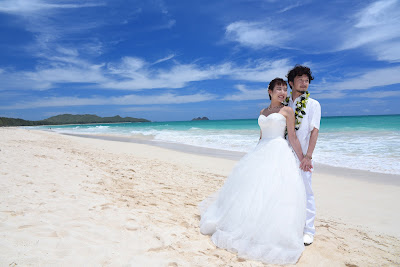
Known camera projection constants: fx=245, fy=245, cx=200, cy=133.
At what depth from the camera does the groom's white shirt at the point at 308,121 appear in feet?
10.5

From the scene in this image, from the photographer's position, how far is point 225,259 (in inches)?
107

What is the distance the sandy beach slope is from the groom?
1.43 feet

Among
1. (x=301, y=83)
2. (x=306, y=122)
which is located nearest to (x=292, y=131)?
(x=306, y=122)

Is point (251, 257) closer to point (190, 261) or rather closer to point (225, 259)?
point (225, 259)

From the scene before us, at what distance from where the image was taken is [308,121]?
3229 millimetres

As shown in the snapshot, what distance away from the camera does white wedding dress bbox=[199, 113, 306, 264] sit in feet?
9.07

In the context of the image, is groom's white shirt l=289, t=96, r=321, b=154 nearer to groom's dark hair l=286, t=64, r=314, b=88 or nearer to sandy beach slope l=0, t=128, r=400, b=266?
groom's dark hair l=286, t=64, r=314, b=88

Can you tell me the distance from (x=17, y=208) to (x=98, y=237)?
1484 mm

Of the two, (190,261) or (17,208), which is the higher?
(17,208)

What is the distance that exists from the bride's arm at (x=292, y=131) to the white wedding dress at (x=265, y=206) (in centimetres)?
7

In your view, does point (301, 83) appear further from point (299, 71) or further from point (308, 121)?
point (308, 121)

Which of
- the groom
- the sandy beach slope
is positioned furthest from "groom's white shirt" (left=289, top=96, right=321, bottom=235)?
the sandy beach slope

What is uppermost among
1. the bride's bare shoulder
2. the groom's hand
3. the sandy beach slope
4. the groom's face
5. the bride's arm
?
the groom's face

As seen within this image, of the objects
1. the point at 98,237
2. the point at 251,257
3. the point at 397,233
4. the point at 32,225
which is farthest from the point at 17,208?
the point at 397,233
